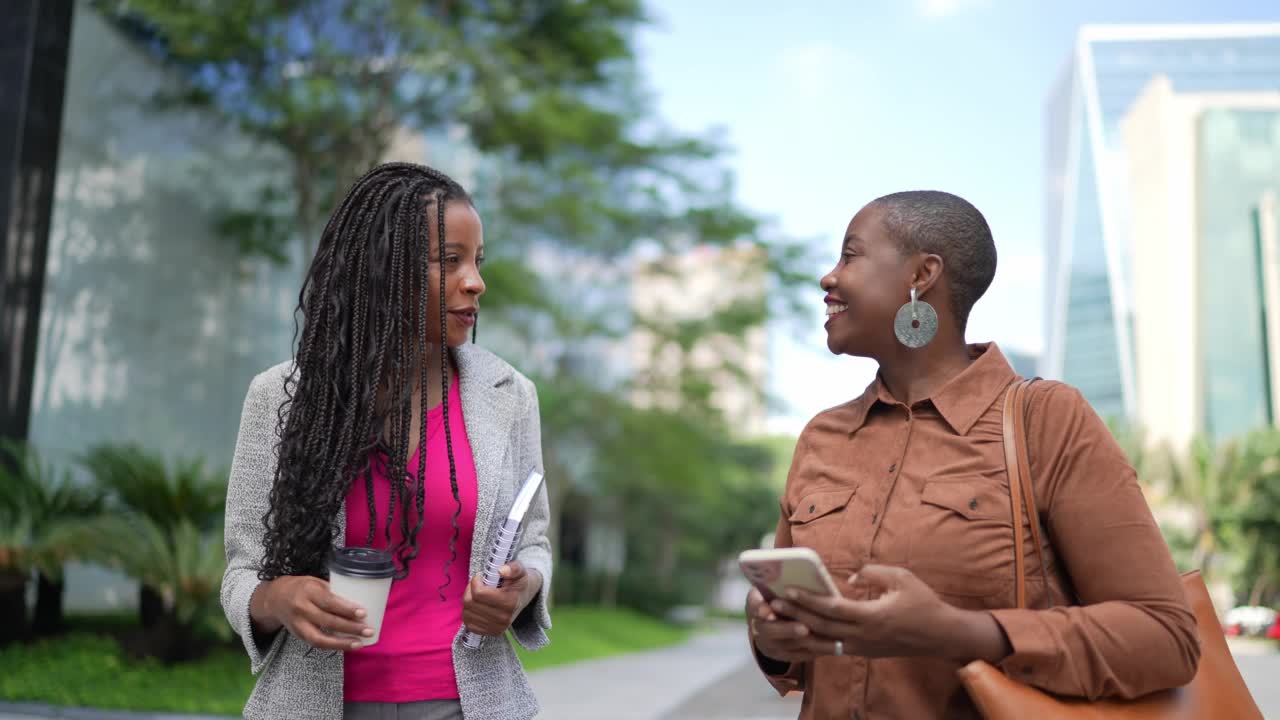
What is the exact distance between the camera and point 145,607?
32.1 ft

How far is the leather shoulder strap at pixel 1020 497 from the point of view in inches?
71.7

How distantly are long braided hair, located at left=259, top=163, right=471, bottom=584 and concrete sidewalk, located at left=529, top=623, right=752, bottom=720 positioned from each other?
26.7 ft

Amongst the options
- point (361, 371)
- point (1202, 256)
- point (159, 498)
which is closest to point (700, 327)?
point (159, 498)

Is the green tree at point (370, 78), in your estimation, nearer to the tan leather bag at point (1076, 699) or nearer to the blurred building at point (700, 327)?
the blurred building at point (700, 327)

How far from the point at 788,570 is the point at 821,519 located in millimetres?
456

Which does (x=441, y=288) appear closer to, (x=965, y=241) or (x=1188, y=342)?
(x=965, y=241)

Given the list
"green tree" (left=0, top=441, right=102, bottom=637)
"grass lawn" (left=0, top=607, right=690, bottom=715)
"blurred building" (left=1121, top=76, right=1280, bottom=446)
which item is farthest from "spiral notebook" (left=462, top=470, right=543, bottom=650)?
"blurred building" (left=1121, top=76, right=1280, bottom=446)

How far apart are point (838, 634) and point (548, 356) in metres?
21.2

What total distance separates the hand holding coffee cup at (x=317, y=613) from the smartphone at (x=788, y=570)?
0.71 metres

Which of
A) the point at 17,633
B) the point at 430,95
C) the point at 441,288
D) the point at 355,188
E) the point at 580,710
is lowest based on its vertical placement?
the point at 580,710

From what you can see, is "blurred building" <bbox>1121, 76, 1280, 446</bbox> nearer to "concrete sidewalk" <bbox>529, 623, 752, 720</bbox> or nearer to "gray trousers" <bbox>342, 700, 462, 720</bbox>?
"concrete sidewalk" <bbox>529, 623, 752, 720</bbox>

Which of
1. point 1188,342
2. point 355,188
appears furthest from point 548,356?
point 1188,342

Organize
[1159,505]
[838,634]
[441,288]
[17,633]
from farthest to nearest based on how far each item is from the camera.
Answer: [1159,505] < [17,633] < [441,288] < [838,634]

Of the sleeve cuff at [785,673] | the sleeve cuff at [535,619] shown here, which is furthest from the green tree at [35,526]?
the sleeve cuff at [785,673]
